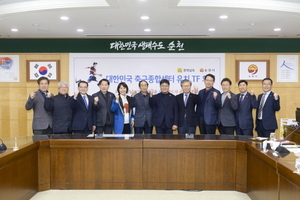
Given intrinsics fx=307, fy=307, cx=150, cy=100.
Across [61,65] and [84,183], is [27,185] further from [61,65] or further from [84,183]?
[61,65]

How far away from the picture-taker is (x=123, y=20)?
5777 millimetres

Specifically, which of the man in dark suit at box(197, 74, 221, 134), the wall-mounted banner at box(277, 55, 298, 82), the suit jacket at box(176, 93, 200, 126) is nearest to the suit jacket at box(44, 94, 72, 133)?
the suit jacket at box(176, 93, 200, 126)

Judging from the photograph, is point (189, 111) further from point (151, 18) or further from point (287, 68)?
point (287, 68)

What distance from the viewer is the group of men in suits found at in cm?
527

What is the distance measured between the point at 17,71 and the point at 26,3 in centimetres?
284

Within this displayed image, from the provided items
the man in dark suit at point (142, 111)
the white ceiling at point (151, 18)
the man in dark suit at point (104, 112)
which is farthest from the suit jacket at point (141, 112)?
the white ceiling at point (151, 18)

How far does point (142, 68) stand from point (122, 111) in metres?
2.15

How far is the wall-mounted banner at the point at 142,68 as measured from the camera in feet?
24.3

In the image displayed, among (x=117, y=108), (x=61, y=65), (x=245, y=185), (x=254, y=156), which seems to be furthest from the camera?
(x=61, y=65)

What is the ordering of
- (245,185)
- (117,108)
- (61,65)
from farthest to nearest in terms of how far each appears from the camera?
(61,65), (117,108), (245,185)

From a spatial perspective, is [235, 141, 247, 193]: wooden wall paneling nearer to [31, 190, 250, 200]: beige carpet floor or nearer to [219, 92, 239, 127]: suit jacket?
[31, 190, 250, 200]: beige carpet floor

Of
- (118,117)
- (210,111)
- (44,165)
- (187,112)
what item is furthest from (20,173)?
(210,111)

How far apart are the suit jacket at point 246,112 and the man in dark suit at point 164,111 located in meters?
1.15

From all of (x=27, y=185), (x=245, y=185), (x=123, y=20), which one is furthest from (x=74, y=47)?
(x=245, y=185)
